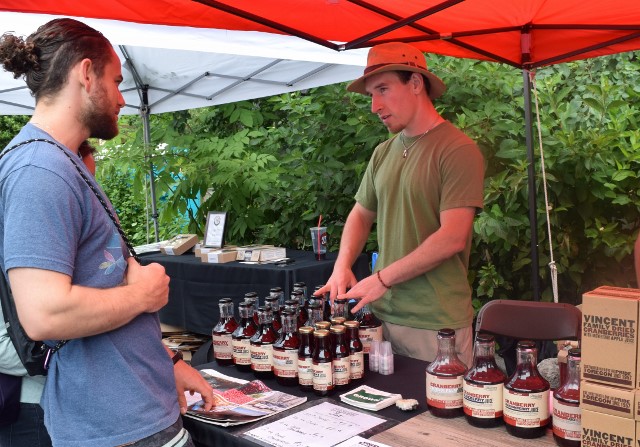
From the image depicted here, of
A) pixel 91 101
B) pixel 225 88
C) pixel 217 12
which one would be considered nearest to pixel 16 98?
pixel 225 88

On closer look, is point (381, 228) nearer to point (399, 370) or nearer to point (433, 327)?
point (433, 327)

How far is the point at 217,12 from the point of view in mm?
2639

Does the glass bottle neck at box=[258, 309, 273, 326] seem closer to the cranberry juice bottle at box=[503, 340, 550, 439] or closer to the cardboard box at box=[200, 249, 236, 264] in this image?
the cranberry juice bottle at box=[503, 340, 550, 439]

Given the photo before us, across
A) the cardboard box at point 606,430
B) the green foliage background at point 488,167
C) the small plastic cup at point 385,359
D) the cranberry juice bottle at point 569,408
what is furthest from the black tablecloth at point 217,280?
the cardboard box at point 606,430

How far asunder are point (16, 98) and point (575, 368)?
528 cm

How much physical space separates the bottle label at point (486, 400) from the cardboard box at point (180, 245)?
3361 mm

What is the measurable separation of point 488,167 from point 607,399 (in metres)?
3.02

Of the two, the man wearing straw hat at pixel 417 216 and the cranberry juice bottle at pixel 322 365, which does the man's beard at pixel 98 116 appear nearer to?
the cranberry juice bottle at pixel 322 365

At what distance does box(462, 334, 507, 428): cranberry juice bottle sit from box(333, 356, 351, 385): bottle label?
364 millimetres

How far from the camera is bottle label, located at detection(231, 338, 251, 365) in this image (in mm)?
1943

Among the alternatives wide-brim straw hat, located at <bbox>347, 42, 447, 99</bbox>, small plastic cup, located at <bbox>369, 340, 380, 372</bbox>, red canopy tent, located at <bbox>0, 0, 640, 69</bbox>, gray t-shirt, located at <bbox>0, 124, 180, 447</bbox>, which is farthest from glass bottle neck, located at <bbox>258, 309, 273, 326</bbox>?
red canopy tent, located at <bbox>0, 0, 640, 69</bbox>

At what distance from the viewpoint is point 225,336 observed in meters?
2.04

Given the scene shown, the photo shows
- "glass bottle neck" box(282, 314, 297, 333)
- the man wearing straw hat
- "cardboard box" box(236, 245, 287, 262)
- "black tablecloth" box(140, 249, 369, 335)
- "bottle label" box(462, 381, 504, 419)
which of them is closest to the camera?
"bottle label" box(462, 381, 504, 419)

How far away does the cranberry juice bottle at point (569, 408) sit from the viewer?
129cm
